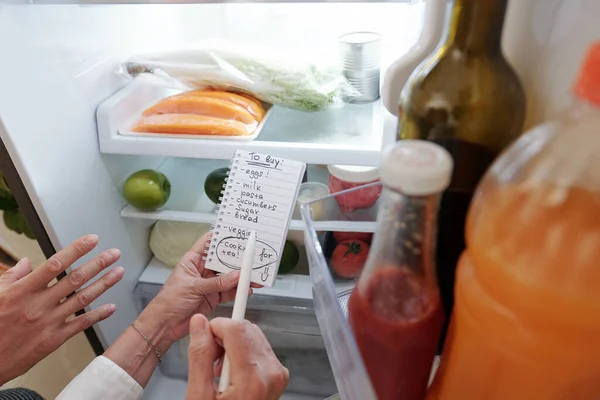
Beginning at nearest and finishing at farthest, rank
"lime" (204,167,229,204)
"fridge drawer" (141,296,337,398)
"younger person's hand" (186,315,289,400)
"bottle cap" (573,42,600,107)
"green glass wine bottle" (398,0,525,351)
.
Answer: "bottle cap" (573,42,600,107), "green glass wine bottle" (398,0,525,351), "younger person's hand" (186,315,289,400), "lime" (204,167,229,204), "fridge drawer" (141,296,337,398)

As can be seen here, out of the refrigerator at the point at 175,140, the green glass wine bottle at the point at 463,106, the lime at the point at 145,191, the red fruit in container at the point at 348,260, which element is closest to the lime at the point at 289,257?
the refrigerator at the point at 175,140

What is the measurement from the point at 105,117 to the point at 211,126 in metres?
0.21

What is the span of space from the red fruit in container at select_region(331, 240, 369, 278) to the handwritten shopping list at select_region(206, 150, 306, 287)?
4.4 inches

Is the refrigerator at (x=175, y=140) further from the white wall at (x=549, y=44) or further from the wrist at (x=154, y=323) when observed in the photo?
the wrist at (x=154, y=323)

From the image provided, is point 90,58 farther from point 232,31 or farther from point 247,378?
point 247,378

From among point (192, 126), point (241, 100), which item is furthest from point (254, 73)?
point (192, 126)

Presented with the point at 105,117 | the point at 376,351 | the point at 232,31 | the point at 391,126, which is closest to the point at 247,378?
the point at 376,351

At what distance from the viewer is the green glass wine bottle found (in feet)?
1.14

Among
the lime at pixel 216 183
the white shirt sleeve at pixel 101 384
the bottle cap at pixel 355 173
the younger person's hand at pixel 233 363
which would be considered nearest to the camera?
the younger person's hand at pixel 233 363

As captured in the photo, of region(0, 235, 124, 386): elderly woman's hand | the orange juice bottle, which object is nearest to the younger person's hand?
the orange juice bottle

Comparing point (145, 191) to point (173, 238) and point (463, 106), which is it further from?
point (463, 106)

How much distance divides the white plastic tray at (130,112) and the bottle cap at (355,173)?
168 mm

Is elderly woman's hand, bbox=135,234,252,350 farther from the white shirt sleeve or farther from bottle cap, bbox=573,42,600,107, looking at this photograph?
bottle cap, bbox=573,42,600,107

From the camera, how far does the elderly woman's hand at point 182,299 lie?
2.57 ft
